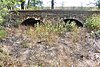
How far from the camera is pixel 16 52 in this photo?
8.97 metres

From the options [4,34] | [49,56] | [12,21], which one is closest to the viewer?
[49,56]

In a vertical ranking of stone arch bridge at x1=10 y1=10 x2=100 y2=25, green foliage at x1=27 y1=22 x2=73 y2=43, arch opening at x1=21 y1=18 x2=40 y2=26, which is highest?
stone arch bridge at x1=10 y1=10 x2=100 y2=25

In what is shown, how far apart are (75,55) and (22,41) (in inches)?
88.0

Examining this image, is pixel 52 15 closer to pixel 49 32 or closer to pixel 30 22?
pixel 30 22

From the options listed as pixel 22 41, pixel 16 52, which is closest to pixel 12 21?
pixel 22 41

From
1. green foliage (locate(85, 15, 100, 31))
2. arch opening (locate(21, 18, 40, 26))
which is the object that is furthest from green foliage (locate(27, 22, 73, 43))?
arch opening (locate(21, 18, 40, 26))

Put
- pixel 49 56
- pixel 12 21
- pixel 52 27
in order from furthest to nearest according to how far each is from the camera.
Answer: pixel 12 21, pixel 52 27, pixel 49 56

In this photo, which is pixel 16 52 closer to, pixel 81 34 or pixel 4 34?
pixel 4 34

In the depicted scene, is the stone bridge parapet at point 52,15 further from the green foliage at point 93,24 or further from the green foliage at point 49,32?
the green foliage at point 49,32

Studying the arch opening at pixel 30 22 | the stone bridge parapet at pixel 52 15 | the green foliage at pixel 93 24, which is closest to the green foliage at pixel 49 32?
the green foliage at pixel 93 24

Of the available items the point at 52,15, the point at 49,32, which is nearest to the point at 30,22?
the point at 52,15

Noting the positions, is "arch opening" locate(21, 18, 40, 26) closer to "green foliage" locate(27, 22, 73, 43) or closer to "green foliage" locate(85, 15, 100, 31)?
"green foliage" locate(27, 22, 73, 43)

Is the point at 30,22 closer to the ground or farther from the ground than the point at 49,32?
closer to the ground

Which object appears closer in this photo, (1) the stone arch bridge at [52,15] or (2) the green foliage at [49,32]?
(2) the green foliage at [49,32]
